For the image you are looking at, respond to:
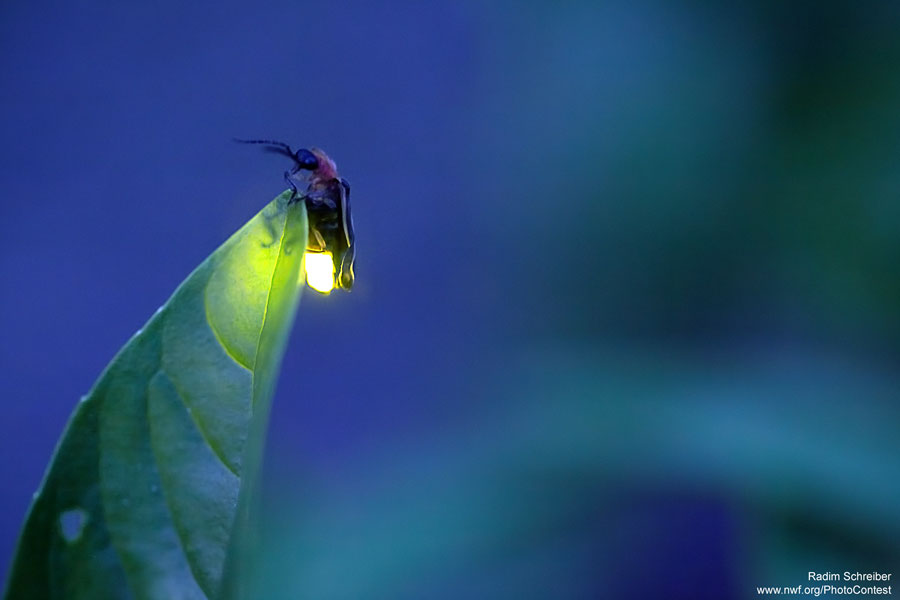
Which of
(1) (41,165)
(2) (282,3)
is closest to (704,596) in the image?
(2) (282,3)

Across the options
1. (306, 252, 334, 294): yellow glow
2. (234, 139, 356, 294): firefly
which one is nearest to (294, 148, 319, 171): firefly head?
(234, 139, 356, 294): firefly

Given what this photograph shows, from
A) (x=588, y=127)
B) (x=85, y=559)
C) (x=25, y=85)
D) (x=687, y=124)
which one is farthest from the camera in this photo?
(x=25, y=85)

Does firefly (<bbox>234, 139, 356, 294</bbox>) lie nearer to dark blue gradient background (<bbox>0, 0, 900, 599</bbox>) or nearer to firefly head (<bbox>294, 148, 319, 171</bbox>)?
firefly head (<bbox>294, 148, 319, 171</bbox>)

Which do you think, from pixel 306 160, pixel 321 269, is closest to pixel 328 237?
pixel 321 269

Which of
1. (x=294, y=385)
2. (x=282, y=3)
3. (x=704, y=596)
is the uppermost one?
(x=282, y=3)

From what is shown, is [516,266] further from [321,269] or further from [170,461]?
Answer: [170,461]

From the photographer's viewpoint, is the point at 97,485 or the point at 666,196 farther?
the point at 666,196

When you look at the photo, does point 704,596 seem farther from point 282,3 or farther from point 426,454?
point 282,3

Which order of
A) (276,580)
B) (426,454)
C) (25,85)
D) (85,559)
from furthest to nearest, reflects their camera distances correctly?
(25,85) < (426,454) < (276,580) < (85,559)
